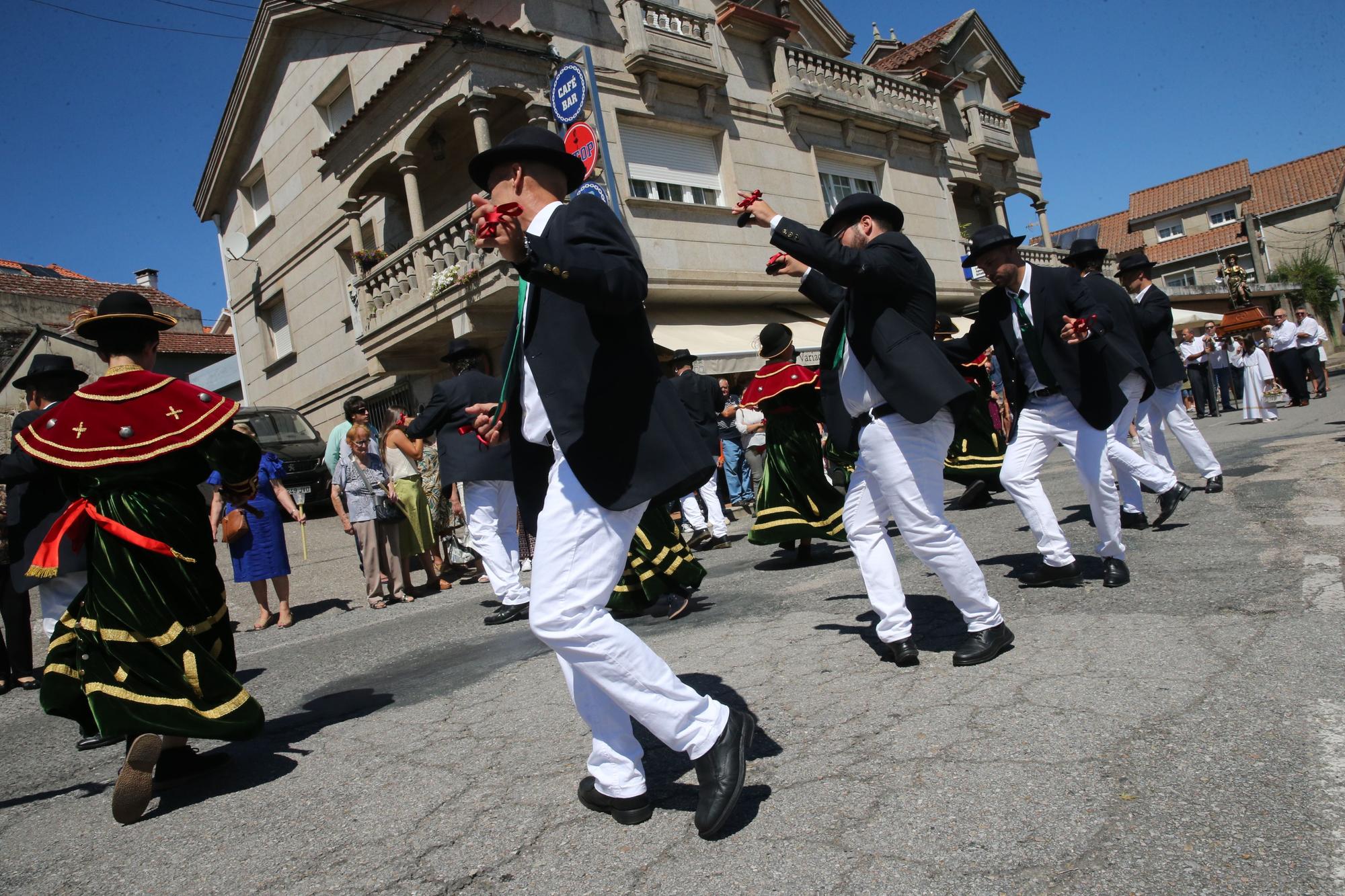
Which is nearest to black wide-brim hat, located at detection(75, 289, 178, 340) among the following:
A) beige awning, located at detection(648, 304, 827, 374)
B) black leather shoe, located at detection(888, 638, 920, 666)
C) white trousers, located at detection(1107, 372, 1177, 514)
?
black leather shoe, located at detection(888, 638, 920, 666)

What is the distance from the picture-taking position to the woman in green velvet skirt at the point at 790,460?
719 centimetres

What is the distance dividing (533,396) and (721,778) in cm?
121

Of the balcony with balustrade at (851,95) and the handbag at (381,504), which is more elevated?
the balcony with balustrade at (851,95)

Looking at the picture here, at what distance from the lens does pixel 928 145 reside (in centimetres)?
2338

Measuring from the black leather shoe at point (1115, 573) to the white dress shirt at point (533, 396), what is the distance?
10.8 ft

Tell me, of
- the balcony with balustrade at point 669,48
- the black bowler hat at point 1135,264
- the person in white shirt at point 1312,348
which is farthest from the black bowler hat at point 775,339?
the person in white shirt at point 1312,348

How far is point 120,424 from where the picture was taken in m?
3.52

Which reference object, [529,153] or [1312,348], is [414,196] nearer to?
[529,153]

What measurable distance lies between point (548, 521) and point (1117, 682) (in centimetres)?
206

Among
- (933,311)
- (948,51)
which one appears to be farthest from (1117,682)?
(948,51)

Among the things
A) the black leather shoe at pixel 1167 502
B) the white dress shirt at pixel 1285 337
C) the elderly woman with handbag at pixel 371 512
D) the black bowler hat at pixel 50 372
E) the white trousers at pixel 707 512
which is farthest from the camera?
the white dress shirt at pixel 1285 337

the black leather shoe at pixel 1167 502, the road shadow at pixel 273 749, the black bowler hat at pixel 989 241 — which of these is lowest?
the road shadow at pixel 273 749

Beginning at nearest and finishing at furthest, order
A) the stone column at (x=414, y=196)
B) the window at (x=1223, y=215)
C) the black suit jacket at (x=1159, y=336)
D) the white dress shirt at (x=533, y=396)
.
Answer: the white dress shirt at (x=533, y=396), the black suit jacket at (x=1159, y=336), the stone column at (x=414, y=196), the window at (x=1223, y=215)

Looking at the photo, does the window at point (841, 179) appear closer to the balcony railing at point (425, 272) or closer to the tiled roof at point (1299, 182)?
the balcony railing at point (425, 272)
